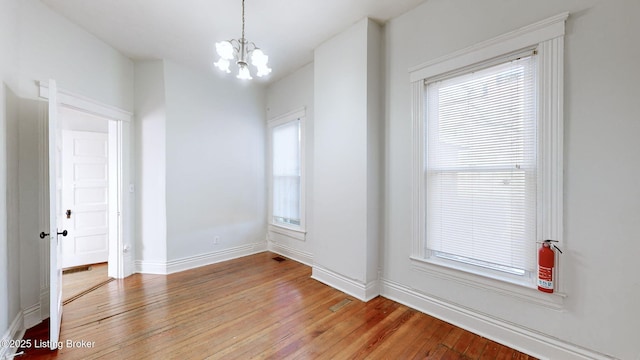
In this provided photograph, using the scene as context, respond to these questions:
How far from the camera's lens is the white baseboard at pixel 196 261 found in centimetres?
356

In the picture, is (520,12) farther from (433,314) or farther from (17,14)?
(17,14)

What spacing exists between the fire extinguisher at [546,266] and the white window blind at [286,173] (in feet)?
9.80

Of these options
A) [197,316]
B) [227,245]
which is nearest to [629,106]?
[197,316]

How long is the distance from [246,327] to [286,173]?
2.52 m

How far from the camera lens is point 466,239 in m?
2.27

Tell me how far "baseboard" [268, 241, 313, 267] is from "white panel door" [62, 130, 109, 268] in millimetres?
2717

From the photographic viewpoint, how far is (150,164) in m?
3.61

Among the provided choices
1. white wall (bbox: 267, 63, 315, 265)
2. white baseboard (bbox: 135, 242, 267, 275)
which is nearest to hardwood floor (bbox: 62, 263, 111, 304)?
white baseboard (bbox: 135, 242, 267, 275)

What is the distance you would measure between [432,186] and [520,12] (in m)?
1.54

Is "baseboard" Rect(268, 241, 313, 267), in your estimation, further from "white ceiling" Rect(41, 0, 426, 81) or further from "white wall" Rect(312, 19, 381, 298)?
"white ceiling" Rect(41, 0, 426, 81)

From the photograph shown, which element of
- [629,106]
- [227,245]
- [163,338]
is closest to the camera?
[629,106]

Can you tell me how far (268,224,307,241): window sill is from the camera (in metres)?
3.96

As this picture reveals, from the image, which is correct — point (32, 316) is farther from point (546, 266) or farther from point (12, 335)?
point (546, 266)

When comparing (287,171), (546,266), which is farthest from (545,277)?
(287,171)
